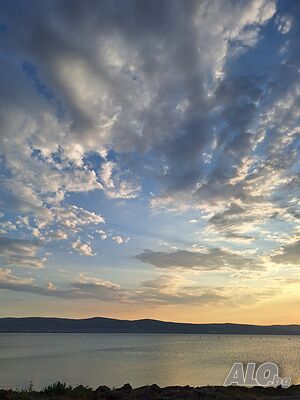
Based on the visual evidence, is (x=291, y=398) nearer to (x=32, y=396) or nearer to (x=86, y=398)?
(x=86, y=398)

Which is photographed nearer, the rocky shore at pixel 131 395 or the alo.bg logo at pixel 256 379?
the rocky shore at pixel 131 395

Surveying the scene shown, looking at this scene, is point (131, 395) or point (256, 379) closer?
point (131, 395)

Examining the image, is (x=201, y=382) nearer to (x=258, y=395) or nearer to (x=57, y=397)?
(x=258, y=395)

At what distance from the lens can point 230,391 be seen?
104ft

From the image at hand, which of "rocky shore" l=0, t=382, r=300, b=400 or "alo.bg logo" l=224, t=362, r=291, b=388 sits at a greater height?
"alo.bg logo" l=224, t=362, r=291, b=388

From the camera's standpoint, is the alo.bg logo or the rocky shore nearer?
the rocky shore

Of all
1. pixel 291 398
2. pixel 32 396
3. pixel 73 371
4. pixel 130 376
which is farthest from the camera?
pixel 73 371

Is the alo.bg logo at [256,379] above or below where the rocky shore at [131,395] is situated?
above

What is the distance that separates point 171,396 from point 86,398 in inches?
218

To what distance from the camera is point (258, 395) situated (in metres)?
32.0

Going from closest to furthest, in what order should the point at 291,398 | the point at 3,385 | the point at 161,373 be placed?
the point at 291,398
the point at 3,385
the point at 161,373

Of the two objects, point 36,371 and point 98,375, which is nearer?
point 98,375

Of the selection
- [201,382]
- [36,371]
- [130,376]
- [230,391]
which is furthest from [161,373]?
[230,391]

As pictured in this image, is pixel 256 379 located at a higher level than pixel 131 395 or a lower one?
higher
